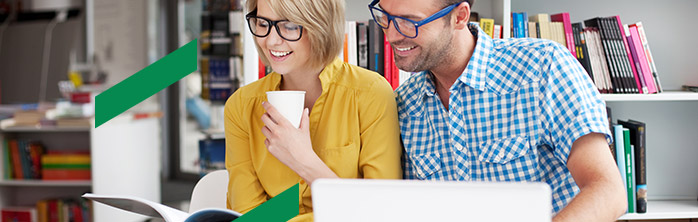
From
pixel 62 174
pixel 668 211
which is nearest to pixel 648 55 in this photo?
pixel 668 211

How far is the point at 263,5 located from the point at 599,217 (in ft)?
2.82

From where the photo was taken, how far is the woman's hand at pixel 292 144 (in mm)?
1171

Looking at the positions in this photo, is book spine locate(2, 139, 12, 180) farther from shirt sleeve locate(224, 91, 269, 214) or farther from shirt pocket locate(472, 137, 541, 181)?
shirt pocket locate(472, 137, 541, 181)

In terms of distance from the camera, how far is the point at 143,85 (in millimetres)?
1147

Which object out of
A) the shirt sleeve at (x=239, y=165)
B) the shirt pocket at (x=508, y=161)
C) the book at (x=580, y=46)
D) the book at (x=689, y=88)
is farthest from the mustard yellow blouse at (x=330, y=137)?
the book at (x=689, y=88)

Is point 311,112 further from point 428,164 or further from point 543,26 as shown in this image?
point 543,26

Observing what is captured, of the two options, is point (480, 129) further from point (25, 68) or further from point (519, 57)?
point (25, 68)

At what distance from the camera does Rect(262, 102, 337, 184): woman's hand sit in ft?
3.84

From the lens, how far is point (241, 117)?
1.42 meters

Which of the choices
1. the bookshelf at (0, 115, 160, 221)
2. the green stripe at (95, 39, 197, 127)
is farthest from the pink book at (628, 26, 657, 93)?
the bookshelf at (0, 115, 160, 221)

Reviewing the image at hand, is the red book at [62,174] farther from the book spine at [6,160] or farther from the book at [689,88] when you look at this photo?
the book at [689,88]

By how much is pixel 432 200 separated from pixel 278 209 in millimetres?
752

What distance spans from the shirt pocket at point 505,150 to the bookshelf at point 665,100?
928mm

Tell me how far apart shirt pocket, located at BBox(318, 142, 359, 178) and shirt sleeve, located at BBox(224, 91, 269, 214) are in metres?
0.21
